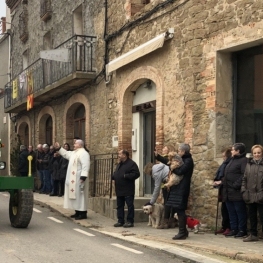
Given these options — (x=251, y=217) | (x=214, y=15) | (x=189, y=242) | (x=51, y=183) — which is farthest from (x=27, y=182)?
(x=51, y=183)

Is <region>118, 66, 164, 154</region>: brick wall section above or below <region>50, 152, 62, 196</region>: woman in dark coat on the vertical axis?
above

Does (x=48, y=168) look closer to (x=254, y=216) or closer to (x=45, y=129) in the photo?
(x=45, y=129)

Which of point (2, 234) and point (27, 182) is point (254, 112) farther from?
point (2, 234)

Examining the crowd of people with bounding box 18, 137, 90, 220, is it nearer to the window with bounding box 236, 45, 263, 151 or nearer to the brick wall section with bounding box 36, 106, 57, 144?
the brick wall section with bounding box 36, 106, 57, 144

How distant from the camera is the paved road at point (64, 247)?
771cm

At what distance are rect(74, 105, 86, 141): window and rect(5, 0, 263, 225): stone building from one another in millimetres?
43

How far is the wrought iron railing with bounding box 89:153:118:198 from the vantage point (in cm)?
1469

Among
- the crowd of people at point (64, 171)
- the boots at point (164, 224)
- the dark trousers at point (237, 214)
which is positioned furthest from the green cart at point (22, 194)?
the dark trousers at point (237, 214)

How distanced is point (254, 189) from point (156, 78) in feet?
15.6

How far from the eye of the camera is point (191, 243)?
8.85m

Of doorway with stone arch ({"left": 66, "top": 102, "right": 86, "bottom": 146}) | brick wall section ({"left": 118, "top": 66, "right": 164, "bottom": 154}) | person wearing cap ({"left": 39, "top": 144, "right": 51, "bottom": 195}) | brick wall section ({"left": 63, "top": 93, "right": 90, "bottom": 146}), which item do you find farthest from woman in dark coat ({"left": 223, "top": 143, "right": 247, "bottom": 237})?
person wearing cap ({"left": 39, "top": 144, "right": 51, "bottom": 195})

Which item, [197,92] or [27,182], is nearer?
[27,182]

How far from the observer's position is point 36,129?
928 inches

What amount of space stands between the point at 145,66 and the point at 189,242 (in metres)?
5.70
